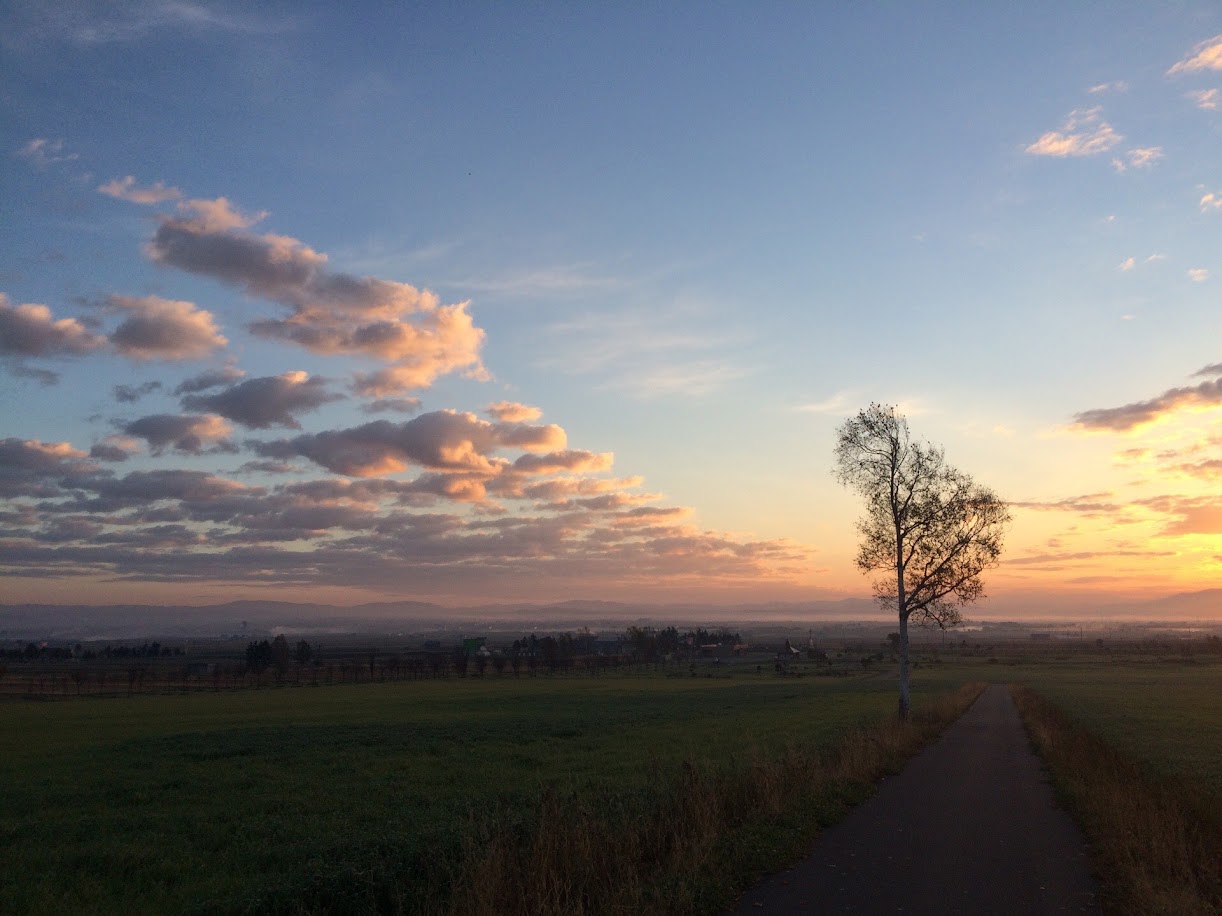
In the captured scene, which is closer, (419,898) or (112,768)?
(419,898)

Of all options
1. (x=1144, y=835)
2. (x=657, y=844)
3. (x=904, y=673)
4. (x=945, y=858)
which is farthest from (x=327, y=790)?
(x=904, y=673)

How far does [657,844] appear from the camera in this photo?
12.5 metres

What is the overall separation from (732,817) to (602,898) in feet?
16.4

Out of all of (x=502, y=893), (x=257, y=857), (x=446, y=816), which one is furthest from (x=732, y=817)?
(x=257, y=857)

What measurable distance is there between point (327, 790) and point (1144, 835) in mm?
21913

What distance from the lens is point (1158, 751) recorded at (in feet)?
101

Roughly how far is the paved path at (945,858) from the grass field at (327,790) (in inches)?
36.1

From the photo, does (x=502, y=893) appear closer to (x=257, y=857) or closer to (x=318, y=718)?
(x=257, y=857)

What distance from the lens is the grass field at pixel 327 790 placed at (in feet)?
43.3

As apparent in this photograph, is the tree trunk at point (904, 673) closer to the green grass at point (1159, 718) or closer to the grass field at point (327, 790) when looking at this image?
the grass field at point (327, 790)

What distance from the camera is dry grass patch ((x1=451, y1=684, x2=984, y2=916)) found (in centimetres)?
1009

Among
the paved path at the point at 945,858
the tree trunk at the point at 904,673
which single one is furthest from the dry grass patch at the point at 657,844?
the tree trunk at the point at 904,673

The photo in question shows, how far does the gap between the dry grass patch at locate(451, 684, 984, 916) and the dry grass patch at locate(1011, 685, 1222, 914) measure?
459 cm

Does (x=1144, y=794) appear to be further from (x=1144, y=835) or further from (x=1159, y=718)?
(x=1159, y=718)
